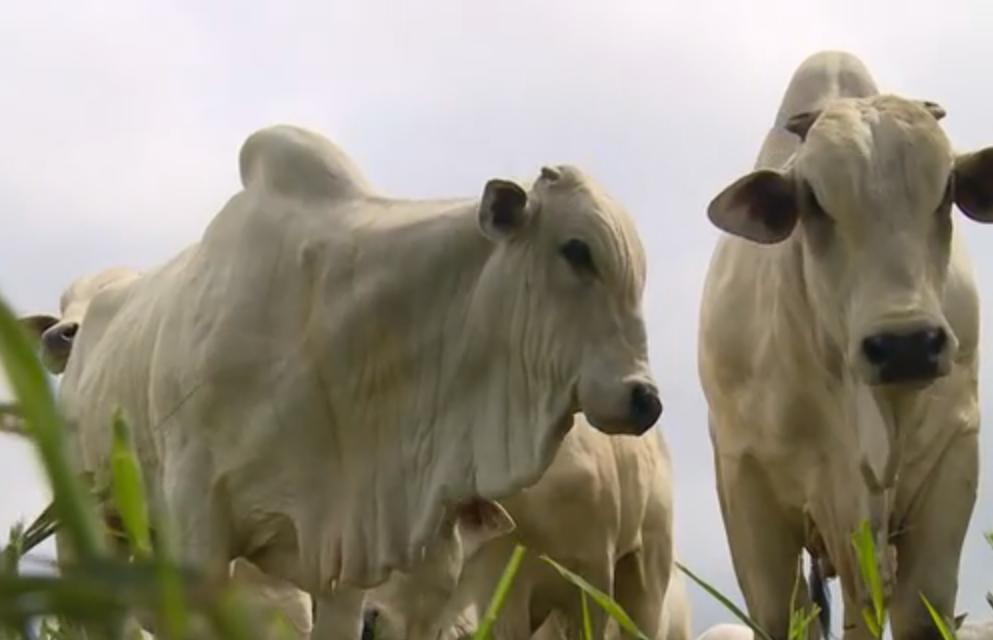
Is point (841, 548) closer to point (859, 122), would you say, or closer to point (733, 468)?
point (733, 468)

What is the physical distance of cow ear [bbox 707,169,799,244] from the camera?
4.89 m

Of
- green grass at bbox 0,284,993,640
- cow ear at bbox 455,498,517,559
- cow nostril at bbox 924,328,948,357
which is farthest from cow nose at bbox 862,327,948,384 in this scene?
green grass at bbox 0,284,993,640

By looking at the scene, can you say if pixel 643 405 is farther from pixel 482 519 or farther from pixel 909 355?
pixel 482 519

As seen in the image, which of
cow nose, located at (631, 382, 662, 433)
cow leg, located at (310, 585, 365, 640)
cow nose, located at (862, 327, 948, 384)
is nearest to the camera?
cow nose, located at (862, 327, 948, 384)

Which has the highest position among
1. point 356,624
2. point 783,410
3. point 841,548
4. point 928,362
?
point 928,362

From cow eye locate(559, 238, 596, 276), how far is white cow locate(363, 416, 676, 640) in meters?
1.63

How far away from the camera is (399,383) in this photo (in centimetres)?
480

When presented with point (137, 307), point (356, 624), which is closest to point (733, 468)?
point (356, 624)

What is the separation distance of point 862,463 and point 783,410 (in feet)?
1.18

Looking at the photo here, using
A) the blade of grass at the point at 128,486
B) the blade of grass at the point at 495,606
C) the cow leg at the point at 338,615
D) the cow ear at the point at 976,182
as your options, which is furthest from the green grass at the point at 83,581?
the cow ear at the point at 976,182

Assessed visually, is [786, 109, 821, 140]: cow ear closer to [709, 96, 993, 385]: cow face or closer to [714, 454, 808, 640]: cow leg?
[709, 96, 993, 385]: cow face

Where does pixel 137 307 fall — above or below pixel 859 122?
below

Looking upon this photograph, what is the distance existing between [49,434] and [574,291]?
4340 mm

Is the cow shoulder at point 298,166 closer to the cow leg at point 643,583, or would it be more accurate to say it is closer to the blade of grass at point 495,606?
the cow leg at point 643,583
